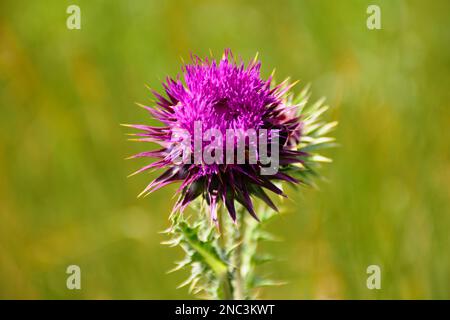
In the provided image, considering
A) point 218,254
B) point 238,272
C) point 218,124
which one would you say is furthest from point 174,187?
point 218,124

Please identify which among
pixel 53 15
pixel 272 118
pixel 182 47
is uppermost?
pixel 53 15

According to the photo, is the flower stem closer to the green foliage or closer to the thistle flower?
the green foliage

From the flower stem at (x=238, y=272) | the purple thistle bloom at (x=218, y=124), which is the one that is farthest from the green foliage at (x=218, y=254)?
the purple thistle bloom at (x=218, y=124)

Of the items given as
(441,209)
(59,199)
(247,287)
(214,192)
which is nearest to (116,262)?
(59,199)

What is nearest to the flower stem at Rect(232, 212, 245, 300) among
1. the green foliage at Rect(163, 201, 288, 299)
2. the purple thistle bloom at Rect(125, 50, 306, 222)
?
the green foliage at Rect(163, 201, 288, 299)

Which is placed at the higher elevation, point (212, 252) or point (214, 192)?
point (214, 192)

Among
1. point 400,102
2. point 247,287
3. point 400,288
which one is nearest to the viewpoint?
point 247,287

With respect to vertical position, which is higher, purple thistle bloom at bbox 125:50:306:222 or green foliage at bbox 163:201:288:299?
purple thistle bloom at bbox 125:50:306:222

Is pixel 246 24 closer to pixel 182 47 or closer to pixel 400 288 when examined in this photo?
pixel 182 47
